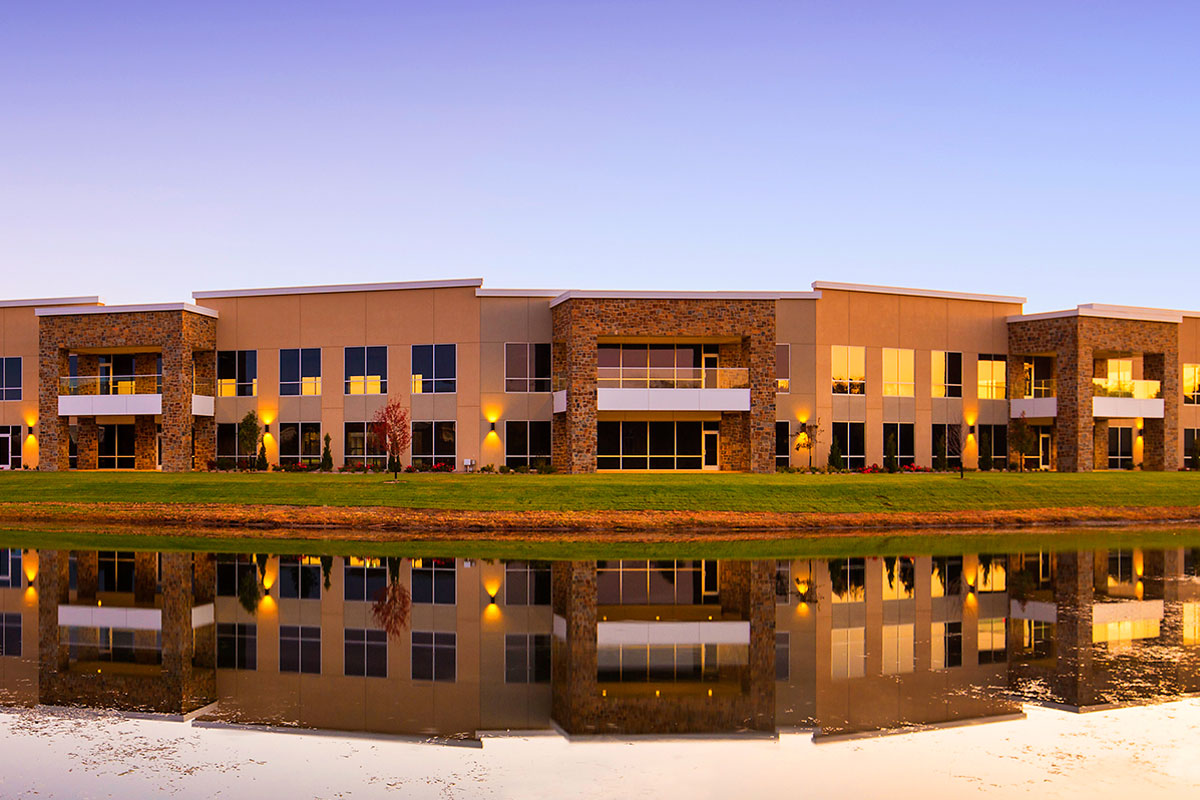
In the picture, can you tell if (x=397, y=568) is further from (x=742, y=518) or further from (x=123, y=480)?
(x=123, y=480)

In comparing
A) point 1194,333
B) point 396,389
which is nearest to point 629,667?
point 396,389

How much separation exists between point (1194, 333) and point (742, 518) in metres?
36.2

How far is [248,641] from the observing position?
13.2m

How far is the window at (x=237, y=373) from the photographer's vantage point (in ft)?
153

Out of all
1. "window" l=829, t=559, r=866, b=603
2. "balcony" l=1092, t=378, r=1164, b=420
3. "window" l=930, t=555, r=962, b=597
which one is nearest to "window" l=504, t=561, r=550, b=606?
"window" l=829, t=559, r=866, b=603

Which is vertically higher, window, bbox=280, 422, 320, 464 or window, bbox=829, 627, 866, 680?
window, bbox=280, 422, 320, 464

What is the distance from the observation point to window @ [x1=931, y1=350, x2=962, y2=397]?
4784 centimetres

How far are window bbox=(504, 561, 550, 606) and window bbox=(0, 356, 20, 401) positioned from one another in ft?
124

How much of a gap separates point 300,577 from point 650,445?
2673cm

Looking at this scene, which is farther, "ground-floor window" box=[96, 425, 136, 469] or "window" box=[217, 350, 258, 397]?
"ground-floor window" box=[96, 425, 136, 469]

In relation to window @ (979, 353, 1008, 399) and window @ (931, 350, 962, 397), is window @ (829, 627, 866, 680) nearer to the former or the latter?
window @ (931, 350, 962, 397)

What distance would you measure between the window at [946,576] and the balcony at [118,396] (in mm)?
35319

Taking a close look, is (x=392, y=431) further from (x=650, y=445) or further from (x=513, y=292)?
(x=650, y=445)

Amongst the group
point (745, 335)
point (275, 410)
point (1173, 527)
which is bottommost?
point (1173, 527)
